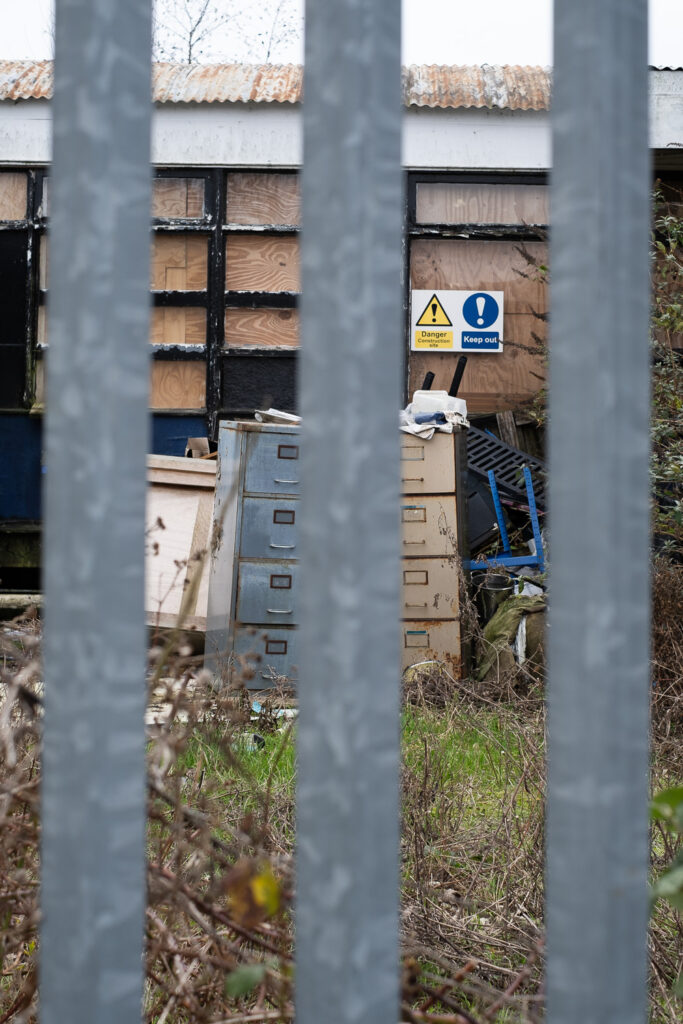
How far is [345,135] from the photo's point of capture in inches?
26.5

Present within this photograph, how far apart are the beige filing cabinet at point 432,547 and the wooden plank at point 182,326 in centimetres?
325

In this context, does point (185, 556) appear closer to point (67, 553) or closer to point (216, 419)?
point (216, 419)


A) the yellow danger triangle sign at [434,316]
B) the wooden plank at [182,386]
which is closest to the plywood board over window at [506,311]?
the yellow danger triangle sign at [434,316]

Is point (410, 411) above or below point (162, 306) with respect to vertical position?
below

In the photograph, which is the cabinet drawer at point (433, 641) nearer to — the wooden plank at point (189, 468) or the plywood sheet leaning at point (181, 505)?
the plywood sheet leaning at point (181, 505)

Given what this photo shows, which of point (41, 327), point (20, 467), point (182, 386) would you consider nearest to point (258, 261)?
point (182, 386)

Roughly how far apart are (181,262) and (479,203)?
296 centimetres

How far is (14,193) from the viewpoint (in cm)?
890

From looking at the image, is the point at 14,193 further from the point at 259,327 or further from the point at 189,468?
the point at 189,468

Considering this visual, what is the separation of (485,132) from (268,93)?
2.10m

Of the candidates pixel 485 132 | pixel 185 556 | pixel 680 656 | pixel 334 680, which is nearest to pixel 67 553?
pixel 334 680

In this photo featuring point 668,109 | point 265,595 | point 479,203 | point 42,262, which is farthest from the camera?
point 42,262

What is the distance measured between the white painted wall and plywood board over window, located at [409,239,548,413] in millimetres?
791

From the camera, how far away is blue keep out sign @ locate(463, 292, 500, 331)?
8.73 m
